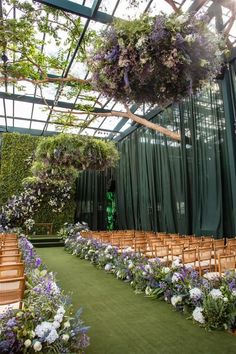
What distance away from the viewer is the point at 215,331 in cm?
280

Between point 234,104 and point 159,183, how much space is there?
497 cm

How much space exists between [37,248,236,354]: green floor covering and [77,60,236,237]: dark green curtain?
11.3 feet

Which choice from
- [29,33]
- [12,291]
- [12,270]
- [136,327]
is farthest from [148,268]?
[29,33]

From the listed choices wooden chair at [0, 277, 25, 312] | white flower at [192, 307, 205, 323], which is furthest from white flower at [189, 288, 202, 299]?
A: wooden chair at [0, 277, 25, 312]

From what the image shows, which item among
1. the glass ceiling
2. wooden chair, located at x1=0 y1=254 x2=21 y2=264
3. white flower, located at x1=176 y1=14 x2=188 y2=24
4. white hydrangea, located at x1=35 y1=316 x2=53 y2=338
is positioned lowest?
white hydrangea, located at x1=35 y1=316 x2=53 y2=338

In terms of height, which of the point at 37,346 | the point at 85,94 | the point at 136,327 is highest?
the point at 85,94

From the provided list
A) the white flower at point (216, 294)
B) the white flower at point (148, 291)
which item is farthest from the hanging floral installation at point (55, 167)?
the white flower at point (216, 294)

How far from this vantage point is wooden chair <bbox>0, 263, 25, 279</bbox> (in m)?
2.96

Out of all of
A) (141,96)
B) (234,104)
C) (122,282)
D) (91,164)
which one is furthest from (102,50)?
(91,164)

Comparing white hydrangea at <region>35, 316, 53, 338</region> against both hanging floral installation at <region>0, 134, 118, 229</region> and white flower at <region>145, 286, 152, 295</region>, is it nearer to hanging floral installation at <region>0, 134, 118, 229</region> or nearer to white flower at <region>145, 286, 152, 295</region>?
white flower at <region>145, 286, 152, 295</region>

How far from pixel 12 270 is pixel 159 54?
104 inches

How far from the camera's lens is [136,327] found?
2.93 metres

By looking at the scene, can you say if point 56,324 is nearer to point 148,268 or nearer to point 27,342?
point 27,342

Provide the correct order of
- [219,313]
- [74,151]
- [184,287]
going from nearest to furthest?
[219,313] < [184,287] < [74,151]
